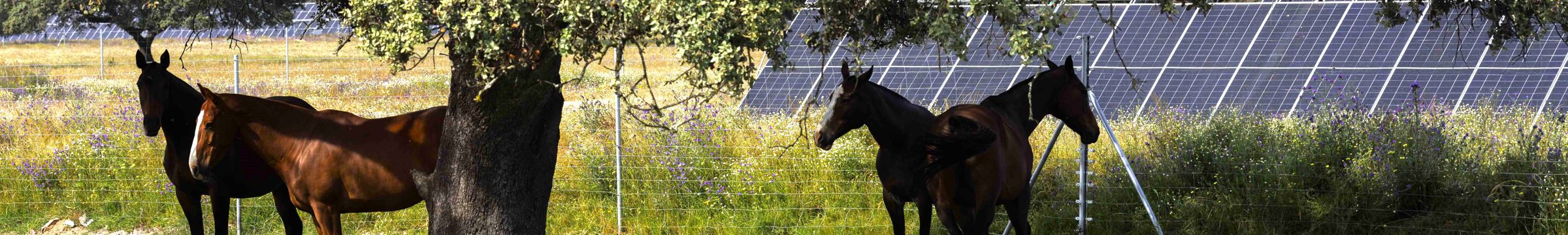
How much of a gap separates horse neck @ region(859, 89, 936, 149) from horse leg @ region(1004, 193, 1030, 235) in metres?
0.75

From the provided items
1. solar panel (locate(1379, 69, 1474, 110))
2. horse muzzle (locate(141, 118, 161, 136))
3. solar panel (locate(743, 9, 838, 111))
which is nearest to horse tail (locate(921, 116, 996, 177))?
horse muzzle (locate(141, 118, 161, 136))

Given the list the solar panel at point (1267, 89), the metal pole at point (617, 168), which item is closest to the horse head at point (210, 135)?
the metal pole at point (617, 168)

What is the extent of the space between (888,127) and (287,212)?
10.2ft

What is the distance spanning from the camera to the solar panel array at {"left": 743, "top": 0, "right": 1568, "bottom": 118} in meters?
12.8

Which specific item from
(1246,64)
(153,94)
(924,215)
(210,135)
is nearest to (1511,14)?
(924,215)

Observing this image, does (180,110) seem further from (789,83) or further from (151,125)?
(789,83)

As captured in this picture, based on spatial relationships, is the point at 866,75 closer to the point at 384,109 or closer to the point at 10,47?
the point at 384,109

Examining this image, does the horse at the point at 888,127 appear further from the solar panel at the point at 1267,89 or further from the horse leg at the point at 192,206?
the solar panel at the point at 1267,89

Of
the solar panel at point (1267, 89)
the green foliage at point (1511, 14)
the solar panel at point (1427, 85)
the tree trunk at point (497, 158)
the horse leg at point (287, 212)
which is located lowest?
the horse leg at point (287, 212)

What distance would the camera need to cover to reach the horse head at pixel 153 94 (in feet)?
20.5

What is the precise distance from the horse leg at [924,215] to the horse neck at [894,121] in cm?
39

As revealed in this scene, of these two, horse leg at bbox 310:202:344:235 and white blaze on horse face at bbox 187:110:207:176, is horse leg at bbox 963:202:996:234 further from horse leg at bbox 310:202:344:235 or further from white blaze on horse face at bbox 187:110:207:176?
white blaze on horse face at bbox 187:110:207:176

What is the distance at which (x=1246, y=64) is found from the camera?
546 inches

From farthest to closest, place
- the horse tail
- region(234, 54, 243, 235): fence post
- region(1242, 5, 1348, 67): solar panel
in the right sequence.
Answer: region(1242, 5, 1348, 67): solar panel < region(234, 54, 243, 235): fence post < the horse tail
